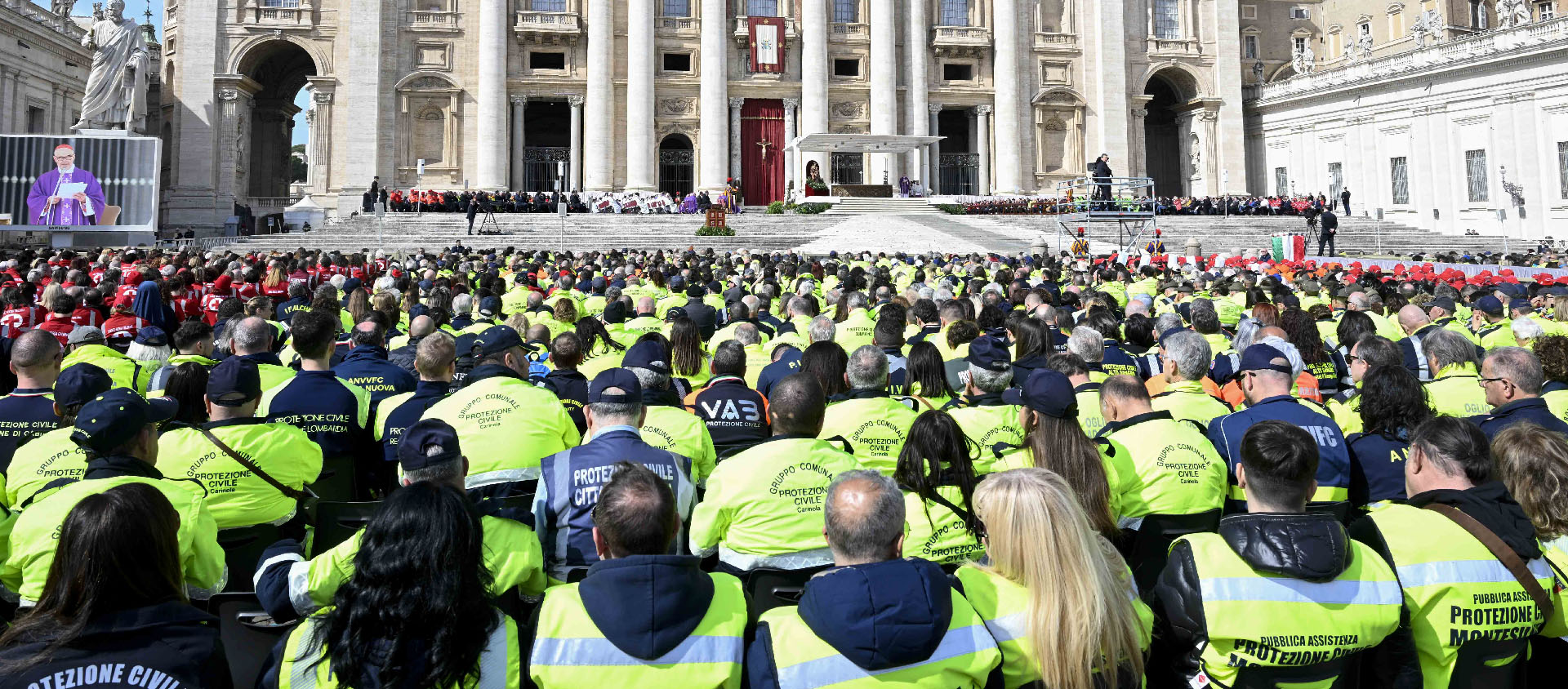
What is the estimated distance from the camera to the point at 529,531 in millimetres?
3818

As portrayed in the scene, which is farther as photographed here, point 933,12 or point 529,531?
point 933,12

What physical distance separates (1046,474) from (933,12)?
49.4m

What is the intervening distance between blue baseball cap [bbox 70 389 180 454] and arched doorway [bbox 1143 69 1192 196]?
186ft

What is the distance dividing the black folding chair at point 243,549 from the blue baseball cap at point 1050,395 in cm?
371

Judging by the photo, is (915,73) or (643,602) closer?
(643,602)

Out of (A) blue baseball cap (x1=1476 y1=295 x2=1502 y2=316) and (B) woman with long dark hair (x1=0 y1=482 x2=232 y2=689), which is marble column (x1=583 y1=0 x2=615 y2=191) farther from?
(B) woman with long dark hair (x1=0 y1=482 x2=232 y2=689)

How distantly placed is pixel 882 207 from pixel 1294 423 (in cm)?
3703

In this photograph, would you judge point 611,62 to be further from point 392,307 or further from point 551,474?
point 551,474

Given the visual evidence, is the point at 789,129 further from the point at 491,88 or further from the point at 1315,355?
the point at 1315,355

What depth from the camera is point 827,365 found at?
6.64m

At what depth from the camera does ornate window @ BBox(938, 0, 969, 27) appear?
49375 millimetres

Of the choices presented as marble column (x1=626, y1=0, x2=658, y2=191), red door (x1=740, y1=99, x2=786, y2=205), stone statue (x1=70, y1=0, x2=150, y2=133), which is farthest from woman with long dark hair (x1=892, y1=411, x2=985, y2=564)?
red door (x1=740, y1=99, x2=786, y2=205)

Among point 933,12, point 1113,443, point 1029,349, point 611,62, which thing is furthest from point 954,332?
point 933,12

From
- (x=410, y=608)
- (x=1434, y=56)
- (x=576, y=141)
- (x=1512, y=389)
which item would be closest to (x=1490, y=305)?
(x=1512, y=389)
